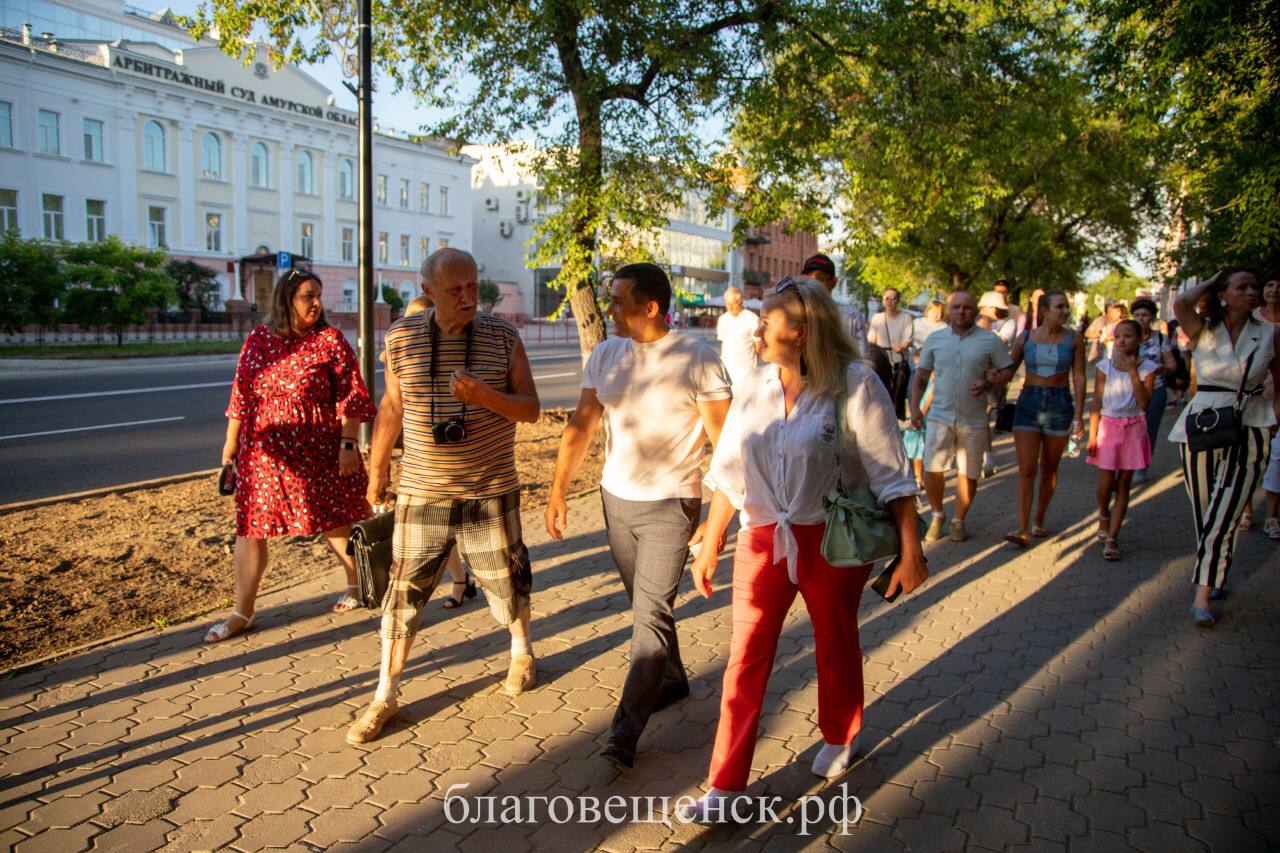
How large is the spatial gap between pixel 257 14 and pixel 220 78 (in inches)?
1799

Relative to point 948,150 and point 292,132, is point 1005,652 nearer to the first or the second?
point 948,150

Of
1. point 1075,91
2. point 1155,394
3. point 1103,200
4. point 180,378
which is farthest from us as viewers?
point 1103,200

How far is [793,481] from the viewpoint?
3293mm

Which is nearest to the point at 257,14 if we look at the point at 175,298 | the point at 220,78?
the point at 175,298

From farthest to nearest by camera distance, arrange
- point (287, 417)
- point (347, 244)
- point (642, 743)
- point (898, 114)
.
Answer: point (347, 244) → point (898, 114) → point (287, 417) → point (642, 743)

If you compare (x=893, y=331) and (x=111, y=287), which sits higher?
(x=111, y=287)

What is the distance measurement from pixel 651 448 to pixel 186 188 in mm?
52757

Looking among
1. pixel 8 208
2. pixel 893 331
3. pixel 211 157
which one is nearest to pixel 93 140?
pixel 8 208

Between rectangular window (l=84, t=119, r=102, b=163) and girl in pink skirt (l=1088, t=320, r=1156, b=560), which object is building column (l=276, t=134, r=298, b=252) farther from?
girl in pink skirt (l=1088, t=320, r=1156, b=560)

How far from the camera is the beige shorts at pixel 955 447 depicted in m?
7.32

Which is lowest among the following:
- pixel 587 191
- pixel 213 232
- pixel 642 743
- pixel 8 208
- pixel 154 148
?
pixel 642 743

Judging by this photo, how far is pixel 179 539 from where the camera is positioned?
6852 millimetres

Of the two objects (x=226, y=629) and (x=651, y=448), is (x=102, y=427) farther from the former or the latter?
(x=651, y=448)

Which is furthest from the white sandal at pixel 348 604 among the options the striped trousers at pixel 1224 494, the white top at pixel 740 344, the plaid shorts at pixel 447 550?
the striped trousers at pixel 1224 494
